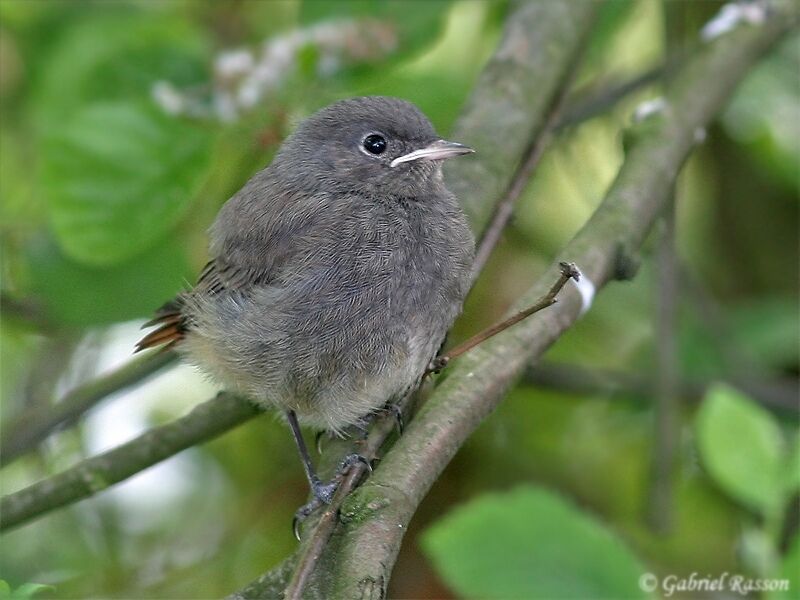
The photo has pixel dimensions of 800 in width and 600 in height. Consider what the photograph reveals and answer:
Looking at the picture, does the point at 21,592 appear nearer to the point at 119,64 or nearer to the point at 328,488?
the point at 328,488

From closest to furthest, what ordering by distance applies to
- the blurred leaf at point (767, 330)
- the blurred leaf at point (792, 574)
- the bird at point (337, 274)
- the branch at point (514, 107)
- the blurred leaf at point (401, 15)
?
the blurred leaf at point (792, 574) → the bird at point (337, 274) → the branch at point (514, 107) → the blurred leaf at point (401, 15) → the blurred leaf at point (767, 330)

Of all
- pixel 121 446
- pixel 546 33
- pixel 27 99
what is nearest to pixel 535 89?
pixel 546 33

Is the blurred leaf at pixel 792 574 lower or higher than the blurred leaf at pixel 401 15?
lower

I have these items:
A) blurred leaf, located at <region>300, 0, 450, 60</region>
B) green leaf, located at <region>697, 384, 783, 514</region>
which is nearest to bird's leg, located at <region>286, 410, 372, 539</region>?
green leaf, located at <region>697, 384, 783, 514</region>

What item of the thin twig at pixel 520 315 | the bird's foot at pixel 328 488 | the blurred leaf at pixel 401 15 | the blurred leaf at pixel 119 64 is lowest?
the thin twig at pixel 520 315

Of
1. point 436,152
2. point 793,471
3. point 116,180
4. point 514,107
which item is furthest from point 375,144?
point 793,471

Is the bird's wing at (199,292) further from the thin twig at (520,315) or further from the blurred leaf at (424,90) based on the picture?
the thin twig at (520,315)

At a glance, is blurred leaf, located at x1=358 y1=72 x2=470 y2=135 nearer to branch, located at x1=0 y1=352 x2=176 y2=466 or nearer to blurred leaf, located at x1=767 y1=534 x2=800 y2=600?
branch, located at x1=0 y1=352 x2=176 y2=466

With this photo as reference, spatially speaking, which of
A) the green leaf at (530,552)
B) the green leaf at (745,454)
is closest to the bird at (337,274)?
the green leaf at (530,552)
